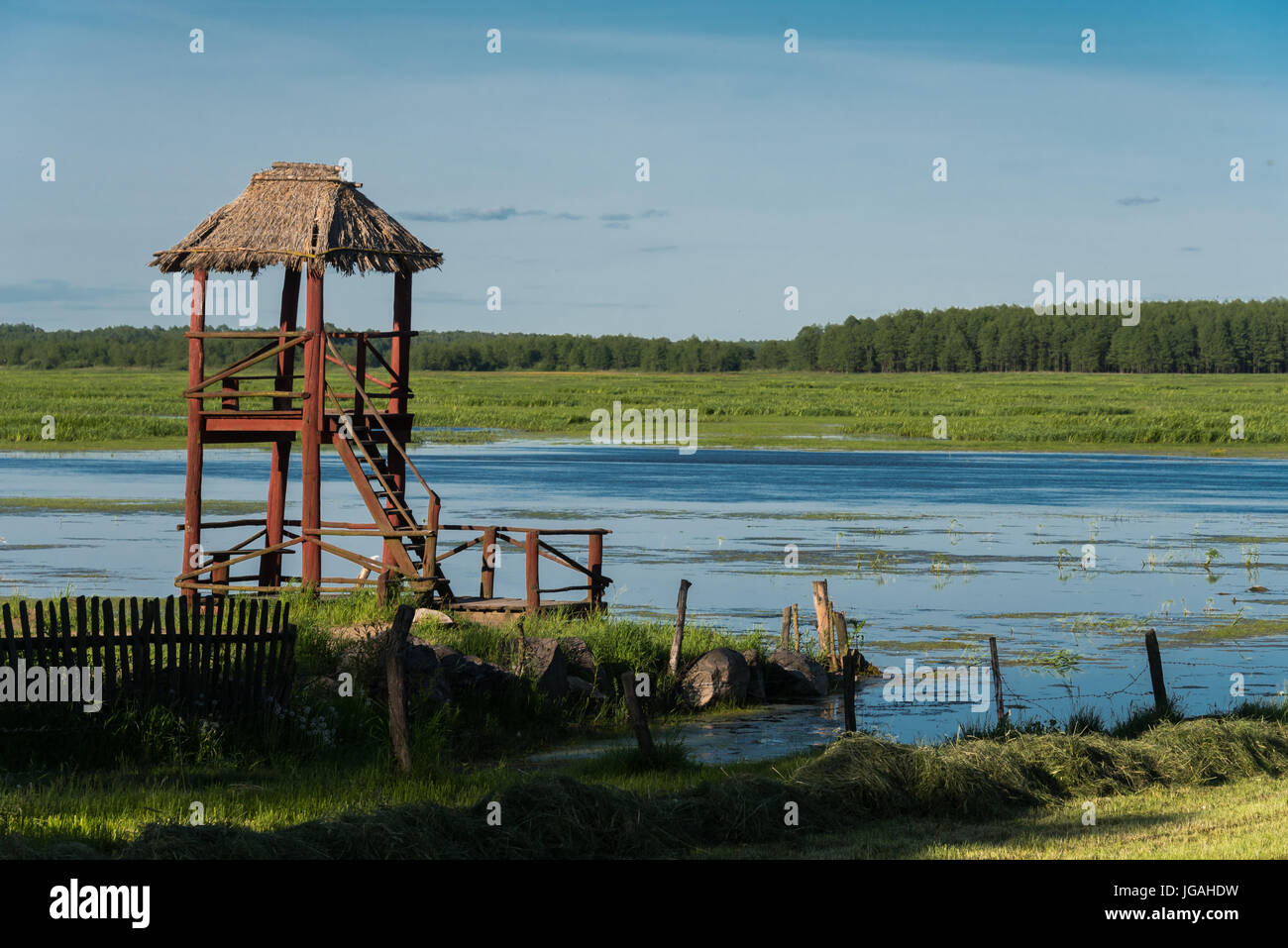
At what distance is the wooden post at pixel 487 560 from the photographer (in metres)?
23.1

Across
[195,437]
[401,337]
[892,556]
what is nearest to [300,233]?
[401,337]

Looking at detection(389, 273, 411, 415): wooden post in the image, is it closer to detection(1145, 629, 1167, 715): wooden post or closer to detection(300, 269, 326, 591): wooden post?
detection(300, 269, 326, 591): wooden post

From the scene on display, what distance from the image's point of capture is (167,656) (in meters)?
15.3

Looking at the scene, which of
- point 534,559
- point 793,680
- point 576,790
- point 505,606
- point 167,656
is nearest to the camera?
point 576,790

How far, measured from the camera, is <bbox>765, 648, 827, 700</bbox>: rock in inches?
850

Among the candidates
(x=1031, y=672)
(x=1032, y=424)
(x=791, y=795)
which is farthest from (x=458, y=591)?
(x=1032, y=424)

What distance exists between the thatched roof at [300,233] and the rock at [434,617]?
5779mm

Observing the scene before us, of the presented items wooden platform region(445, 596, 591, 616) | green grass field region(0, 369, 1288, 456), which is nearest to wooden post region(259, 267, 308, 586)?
wooden platform region(445, 596, 591, 616)

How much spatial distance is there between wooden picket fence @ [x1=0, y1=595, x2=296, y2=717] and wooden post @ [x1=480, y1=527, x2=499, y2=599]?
7.12 meters

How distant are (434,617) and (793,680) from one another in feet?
16.7

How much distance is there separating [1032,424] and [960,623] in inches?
2866

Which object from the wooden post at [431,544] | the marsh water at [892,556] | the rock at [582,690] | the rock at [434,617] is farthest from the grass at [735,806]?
the wooden post at [431,544]

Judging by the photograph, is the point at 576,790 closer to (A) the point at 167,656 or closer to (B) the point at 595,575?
(A) the point at 167,656

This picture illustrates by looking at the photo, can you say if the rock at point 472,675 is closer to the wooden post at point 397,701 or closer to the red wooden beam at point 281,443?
the wooden post at point 397,701
